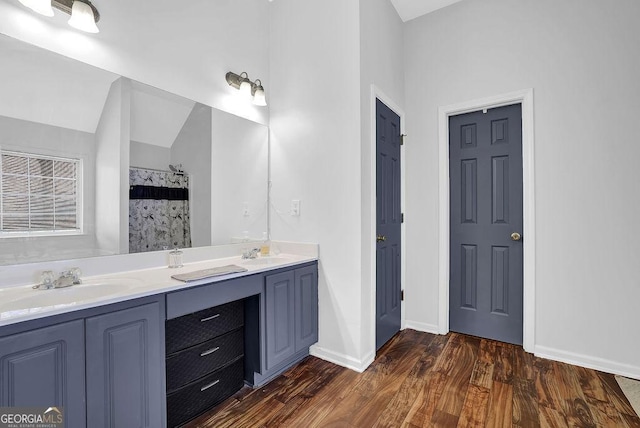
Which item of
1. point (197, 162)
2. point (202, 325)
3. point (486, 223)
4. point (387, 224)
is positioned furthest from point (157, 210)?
point (486, 223)

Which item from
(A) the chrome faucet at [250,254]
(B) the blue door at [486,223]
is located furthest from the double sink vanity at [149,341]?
(B) the blue door at [486,223]

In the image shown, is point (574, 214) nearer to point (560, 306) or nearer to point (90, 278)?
point (560, 306)

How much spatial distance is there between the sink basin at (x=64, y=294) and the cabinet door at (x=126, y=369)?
0.48 ft

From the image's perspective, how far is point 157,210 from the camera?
201 cm

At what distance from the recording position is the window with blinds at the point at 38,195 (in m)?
1.45


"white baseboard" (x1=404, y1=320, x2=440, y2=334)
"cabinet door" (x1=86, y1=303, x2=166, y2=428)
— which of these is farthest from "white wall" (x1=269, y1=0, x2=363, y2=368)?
"cabinet door" (x1=86, y1=303, x2=166, y2=428)

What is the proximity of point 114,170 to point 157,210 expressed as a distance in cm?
35

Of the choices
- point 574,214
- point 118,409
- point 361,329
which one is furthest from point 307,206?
point 574,214

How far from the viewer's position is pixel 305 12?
8.35ft

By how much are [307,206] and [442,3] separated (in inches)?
90.0

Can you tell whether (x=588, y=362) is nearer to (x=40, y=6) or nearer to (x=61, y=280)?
(x=61, y=280)

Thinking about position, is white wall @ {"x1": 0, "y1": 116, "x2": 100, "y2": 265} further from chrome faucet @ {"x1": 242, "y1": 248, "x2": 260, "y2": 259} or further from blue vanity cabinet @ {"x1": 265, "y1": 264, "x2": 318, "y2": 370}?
blue vanity cabinet @ {"x1": 265, "y1": 264, "x2": 318, "y2": 370}

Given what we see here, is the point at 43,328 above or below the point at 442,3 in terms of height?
below

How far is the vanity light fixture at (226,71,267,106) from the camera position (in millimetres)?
2451
